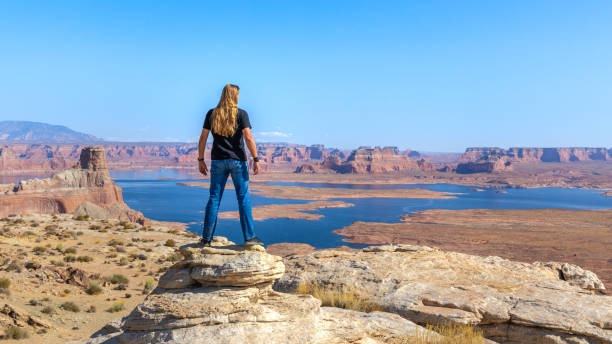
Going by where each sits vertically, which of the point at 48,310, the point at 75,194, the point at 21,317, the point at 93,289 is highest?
the point at 21,317

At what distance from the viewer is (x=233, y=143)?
18.7ft

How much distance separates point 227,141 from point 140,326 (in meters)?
2.62

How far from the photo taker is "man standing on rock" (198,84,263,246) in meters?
5.59

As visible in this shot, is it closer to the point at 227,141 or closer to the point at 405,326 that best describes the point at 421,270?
the point at 405,326

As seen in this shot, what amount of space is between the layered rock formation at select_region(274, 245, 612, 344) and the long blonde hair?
13.5ft

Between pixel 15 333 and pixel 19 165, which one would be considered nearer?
pixel 15 333

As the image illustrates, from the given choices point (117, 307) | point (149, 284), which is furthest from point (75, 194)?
point (117, 307)

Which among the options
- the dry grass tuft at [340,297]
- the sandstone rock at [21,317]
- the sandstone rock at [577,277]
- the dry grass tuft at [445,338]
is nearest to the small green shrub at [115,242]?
the sandstone rock at [21,317]

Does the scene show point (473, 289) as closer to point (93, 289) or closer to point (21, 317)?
point (21, 317)

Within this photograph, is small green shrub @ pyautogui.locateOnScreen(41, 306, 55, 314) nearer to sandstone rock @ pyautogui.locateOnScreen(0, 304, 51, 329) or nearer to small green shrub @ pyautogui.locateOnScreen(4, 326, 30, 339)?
sandstone rock @ pyautogui.locateOnScreen(0, 304, 51, 329)

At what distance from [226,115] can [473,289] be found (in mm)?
5555

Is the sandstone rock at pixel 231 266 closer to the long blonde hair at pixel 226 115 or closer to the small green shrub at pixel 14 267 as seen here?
the long blonde hair at pixel 226 115

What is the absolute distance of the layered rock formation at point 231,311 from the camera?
15.4 feet

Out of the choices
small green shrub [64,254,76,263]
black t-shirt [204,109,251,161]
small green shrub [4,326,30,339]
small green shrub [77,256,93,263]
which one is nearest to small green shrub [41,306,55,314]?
small green shrub [4,326,30,339]
